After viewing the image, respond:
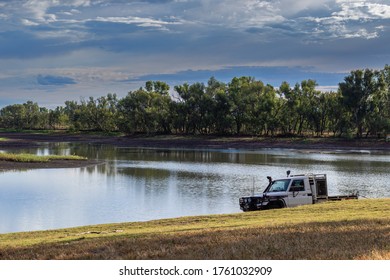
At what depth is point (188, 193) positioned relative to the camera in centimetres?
3659

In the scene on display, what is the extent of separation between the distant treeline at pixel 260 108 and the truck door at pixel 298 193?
271 feet

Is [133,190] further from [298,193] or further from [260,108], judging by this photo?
[260,108]

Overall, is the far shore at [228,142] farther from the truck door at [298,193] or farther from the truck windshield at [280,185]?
the truck windshield at [280,185]

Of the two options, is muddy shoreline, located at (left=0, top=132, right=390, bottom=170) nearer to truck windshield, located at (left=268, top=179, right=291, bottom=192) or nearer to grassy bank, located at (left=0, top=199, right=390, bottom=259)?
truck windshield, located at (left=268, top=179, right=291, bottom=192)

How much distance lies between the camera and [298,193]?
996 inches

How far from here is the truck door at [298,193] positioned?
82.5 ft

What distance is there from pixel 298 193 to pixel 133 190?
16691mm

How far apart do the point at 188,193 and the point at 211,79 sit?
10403 centimetres

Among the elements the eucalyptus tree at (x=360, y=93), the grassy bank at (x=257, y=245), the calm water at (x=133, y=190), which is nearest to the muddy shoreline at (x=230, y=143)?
the eucalyptus tree at (x=360, y=93)

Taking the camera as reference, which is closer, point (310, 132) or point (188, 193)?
point (188, 193)

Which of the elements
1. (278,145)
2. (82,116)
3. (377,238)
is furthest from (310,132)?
(377,238)

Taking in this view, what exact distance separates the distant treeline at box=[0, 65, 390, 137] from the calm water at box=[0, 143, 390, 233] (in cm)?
5250

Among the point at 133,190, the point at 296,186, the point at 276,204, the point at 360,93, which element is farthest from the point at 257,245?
the point at 360,93

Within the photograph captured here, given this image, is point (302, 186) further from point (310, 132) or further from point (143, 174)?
point (310, 132)
